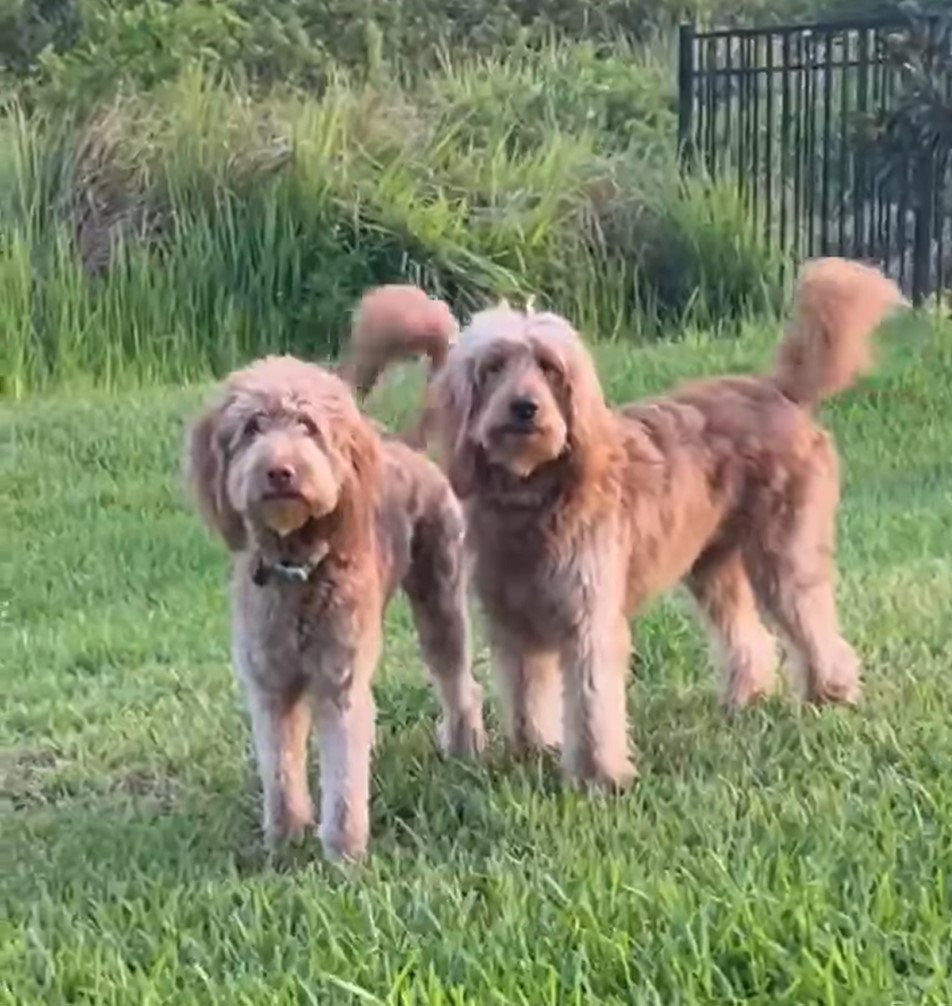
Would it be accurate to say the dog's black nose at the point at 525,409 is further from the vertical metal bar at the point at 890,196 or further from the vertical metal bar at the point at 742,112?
the vertical metal bar at the point at 742,112

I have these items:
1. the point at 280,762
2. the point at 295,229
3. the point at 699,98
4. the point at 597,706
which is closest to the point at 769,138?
the point at 699,98

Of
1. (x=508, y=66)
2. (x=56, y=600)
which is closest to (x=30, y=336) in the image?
(x=56, y=600)

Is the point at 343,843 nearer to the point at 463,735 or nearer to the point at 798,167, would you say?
the point at 463,735

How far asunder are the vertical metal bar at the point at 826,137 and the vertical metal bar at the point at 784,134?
0.83 ft

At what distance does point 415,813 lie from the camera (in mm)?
5516

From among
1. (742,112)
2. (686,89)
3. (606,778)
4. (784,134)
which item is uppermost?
(686,89)

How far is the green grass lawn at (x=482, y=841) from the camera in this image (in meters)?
4.05

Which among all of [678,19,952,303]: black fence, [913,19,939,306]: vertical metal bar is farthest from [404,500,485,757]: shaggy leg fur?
[678,19,952,303]: black fence

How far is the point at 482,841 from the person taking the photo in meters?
5.15

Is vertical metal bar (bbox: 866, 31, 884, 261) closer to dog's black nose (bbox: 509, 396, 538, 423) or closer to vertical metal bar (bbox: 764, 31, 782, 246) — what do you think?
vertical metal bar (bbox: 764, 31, 782, 246)

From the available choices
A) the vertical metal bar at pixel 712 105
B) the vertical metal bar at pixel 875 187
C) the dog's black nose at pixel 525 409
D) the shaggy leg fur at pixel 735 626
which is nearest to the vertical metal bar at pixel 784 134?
the vertical metal bar at pixel 712 105

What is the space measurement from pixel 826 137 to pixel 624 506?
10.4 m

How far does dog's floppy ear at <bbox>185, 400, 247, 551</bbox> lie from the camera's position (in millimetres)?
5191

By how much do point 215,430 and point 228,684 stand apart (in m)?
2.11
